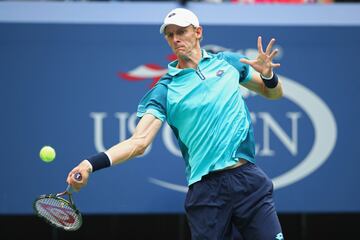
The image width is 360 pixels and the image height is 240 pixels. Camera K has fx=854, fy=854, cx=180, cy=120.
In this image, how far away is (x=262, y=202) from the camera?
4.78 m

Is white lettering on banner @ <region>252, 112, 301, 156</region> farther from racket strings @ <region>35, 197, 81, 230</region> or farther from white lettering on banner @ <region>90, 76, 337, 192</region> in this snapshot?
racket strings @ <region>35, 197, 81, 230</region>

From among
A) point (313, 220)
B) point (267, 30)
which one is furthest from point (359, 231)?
point (267, 30)

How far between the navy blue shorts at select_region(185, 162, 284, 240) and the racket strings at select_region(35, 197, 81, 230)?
26.5 inches

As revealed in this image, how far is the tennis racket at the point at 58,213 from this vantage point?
4590mm

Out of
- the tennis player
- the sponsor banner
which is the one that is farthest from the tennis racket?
the sponsor banner

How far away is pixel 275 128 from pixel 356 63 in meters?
0.94

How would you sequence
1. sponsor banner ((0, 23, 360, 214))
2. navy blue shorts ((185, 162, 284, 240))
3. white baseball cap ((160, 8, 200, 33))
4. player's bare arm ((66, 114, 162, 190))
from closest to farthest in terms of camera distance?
player's bare arm ((66, 114, 162, 190)) → navy blue shorts ((185, 162, 284, 240)) → white baseball cap ((160, 8, 200, 33)) → sponsor banner ((0, 23, 360, 214))

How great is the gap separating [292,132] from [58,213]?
10.5ft

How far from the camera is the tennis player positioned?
15.6 ft

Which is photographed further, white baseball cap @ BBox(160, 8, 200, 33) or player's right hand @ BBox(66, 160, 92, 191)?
white baseball cap @ BBox(160, 8, 200, 33)

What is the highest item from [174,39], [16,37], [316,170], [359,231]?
[16,37]

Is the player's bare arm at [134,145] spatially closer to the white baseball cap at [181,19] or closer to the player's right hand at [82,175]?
the player's right hand at [82,175]

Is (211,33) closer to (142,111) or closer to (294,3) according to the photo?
(294,3)

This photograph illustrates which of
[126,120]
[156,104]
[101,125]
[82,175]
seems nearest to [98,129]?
[101,125]
